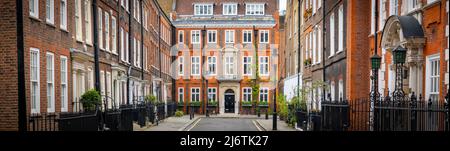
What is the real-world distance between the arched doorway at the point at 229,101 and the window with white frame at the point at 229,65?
190cm

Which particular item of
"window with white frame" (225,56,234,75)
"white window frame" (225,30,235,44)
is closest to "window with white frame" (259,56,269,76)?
"window with white frame" (225,56,234,75)

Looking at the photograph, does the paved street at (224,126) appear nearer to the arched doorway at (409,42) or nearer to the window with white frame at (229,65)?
the arched doorway at (409,42)

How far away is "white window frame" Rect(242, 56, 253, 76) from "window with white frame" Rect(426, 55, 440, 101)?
4395cm

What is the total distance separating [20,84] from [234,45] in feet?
149

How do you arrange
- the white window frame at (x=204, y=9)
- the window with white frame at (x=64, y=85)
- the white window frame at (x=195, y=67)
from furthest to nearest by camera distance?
the white window frame at (x=204, y=9), the white window frame at (x=195, y=67), the window with white frame at (x=64, y=85)

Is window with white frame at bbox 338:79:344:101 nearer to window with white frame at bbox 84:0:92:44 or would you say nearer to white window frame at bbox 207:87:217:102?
window with white frame at bbox 84:0:92:44

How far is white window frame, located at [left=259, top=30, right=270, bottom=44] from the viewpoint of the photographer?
57.8 metres

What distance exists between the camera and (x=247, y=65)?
2287 inches

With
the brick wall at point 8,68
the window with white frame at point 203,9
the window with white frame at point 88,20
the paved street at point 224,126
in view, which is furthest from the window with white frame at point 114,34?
the window with white frame at point 203,9

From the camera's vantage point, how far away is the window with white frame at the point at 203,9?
199ft

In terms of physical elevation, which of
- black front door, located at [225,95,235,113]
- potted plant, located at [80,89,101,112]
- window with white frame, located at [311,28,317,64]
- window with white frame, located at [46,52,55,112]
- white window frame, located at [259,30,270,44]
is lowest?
black front door, located at [225,95,235,113]

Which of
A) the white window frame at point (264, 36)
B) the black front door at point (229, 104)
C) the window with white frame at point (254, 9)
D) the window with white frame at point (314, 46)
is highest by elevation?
the window with white frame at point (254, 9)
